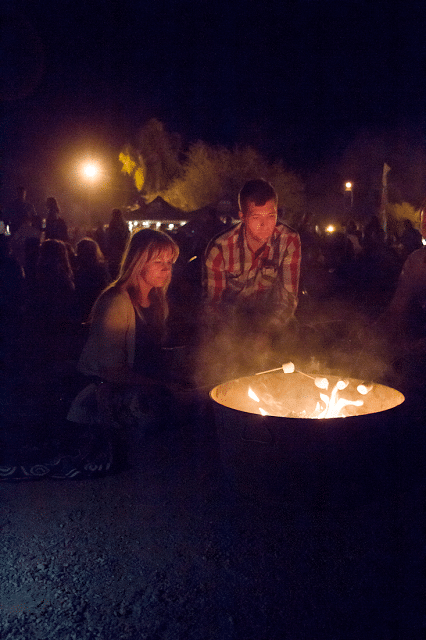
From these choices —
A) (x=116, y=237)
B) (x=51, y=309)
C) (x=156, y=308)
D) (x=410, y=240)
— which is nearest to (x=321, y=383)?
(x=156, y=308)

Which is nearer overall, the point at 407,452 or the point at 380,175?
the point at 407,452

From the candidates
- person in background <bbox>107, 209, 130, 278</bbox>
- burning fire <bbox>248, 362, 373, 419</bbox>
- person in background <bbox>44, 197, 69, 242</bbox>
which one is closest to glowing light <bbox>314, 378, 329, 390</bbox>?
burning fire <bbox>248, 362, 373, 419</bbox>

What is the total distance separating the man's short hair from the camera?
5.20 metres

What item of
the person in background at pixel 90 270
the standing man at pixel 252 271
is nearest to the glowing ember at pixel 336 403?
the standing man at pixel 252 271

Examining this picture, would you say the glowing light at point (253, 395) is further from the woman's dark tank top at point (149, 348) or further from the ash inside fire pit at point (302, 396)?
the woman's dark tank top at point (149, 348)

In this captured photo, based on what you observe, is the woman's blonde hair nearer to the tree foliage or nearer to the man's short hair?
the man's short hair

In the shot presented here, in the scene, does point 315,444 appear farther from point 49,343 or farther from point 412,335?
point 49,343

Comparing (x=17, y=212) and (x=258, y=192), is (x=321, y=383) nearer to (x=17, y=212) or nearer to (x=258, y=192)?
(x=258, y=192)

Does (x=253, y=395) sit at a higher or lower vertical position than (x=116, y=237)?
lower

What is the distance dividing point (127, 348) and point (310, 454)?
1678 millimetres

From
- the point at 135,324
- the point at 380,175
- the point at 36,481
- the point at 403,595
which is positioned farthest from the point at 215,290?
the point at 380,175

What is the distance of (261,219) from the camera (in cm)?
540

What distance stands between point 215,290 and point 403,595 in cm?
318

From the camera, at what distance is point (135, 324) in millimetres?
4637
